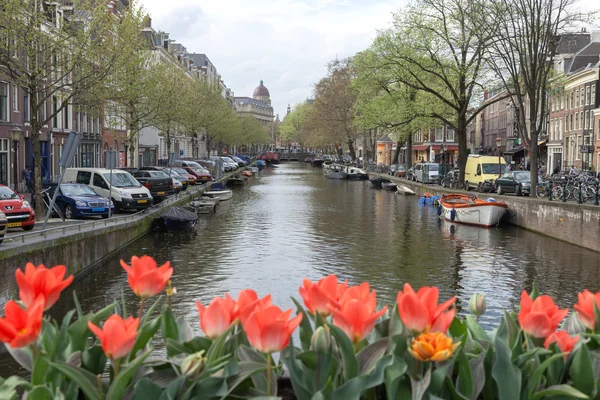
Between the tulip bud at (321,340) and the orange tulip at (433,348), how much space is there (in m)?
0.31

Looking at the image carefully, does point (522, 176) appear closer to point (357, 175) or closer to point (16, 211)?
point (16, 211)

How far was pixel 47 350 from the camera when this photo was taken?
2.62 metres

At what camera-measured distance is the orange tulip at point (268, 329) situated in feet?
7.85

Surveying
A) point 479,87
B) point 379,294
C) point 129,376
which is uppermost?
point 479,87

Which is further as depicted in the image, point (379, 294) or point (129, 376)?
point (379, 294)

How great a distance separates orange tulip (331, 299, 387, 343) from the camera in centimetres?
256

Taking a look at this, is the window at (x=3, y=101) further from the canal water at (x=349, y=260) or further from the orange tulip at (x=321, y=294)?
the orange tulip at (x=321, y=294)

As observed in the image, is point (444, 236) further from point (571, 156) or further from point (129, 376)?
point (571, 156)

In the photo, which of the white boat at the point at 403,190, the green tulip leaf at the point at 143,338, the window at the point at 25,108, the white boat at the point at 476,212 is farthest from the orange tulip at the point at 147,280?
the white boat at the point at 403,190

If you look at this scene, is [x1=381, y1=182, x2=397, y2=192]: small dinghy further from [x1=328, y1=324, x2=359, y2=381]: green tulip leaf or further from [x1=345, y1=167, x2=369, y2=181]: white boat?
[x1=328, y1=324, x2=359, y2=381]: green tulip leaf

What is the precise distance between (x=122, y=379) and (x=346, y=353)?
787 millimetres

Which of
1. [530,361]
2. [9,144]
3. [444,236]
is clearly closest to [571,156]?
[444,236]

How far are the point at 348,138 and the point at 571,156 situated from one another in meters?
29.3

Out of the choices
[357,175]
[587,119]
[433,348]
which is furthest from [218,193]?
[433,348]
